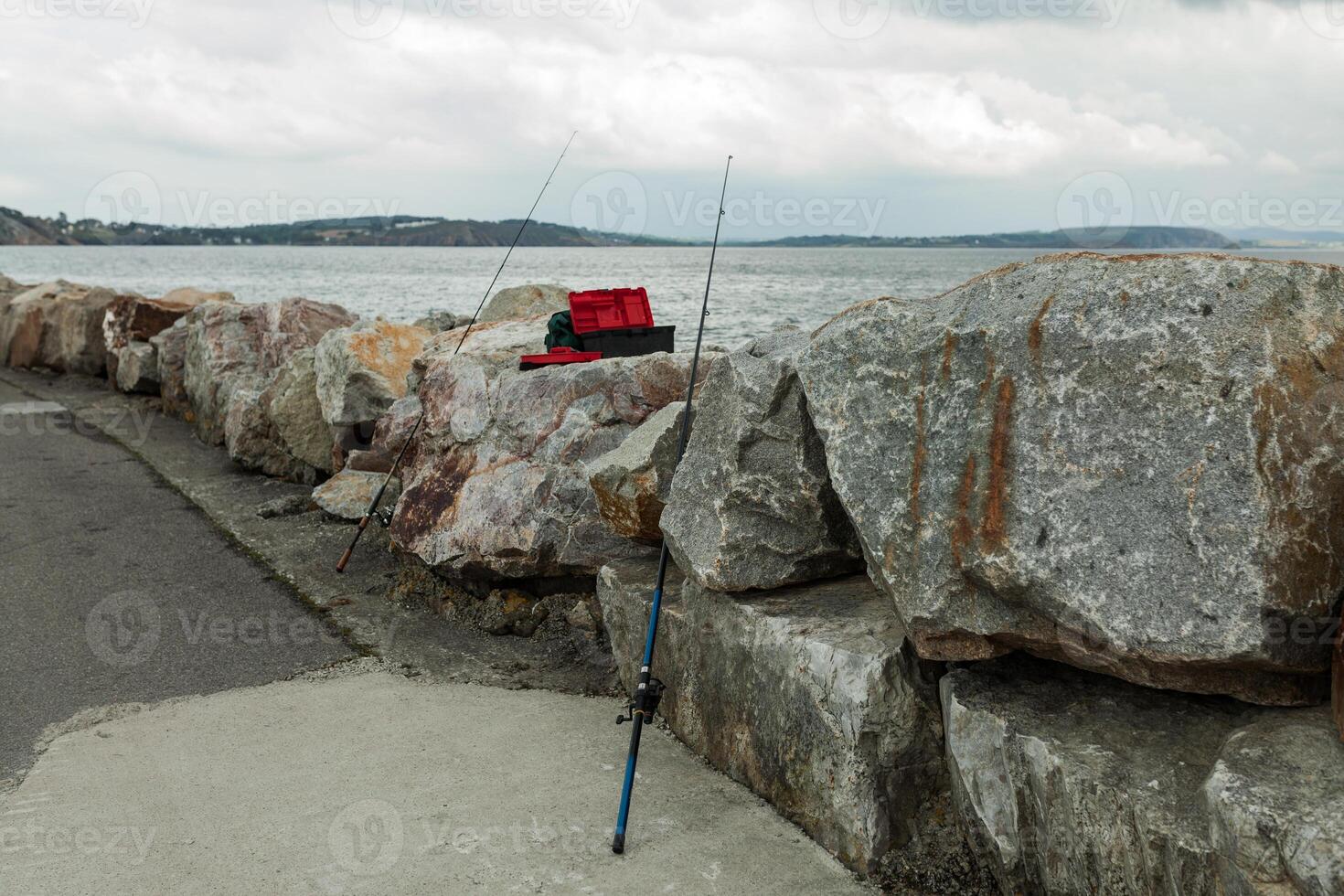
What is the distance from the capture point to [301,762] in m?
4.58

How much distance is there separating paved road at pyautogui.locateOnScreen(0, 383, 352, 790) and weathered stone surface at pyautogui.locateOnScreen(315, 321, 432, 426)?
136 cm

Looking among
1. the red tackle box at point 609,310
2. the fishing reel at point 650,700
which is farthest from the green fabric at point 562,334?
the fishing reel at point 650,700

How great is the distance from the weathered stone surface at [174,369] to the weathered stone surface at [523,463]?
6661mm

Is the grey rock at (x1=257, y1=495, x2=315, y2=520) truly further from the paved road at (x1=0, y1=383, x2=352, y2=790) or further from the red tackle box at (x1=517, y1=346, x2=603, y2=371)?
the red tackle box at (x1=517, y1=346, x2=603, y2=371)

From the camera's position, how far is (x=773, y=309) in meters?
35.6

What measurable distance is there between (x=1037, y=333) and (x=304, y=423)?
7.54 m

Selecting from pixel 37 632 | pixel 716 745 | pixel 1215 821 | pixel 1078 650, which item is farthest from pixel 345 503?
pixel 1215 821

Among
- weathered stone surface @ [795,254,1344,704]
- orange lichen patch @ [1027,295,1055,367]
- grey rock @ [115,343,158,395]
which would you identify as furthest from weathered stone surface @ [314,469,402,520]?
grey rock @ [115,343,158,395]

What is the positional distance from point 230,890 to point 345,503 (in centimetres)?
463

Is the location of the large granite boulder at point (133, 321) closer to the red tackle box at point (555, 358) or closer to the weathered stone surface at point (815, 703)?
the red tackle box at point (555, 358)

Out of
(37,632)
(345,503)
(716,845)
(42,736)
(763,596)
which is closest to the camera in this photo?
(716,845)

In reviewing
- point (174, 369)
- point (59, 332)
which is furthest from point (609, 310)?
point (59, 332)

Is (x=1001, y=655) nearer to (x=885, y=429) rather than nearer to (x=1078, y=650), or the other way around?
(x=1078, y=650)

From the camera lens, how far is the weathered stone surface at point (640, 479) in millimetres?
5199
